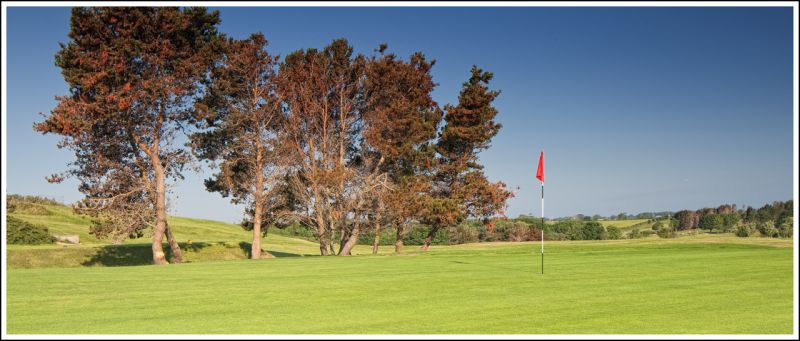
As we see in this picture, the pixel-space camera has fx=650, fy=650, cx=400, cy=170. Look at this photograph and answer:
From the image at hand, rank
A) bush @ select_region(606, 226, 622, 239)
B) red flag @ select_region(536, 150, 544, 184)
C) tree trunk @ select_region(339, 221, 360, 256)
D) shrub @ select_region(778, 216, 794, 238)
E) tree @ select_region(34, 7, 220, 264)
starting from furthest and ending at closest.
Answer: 1. bush @ select_region(606, 226, 622, 239)
2. shrub @ select_region(778, 216, 794, 238)
3. tree trunk @ select_region(339, 221, 360, 256)
4. tree @ select_region(34, 7, 220, 264)
5. red flag @ select_region(536, 150, 544, 184)

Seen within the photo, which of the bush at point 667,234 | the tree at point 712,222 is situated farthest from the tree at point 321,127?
the tree at point 712,222

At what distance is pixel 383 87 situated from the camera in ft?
127

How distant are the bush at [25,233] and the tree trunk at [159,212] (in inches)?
365

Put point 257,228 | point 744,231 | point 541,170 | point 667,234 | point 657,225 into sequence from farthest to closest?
1. point 657,225
2. point 667,234
3. point 744,231
4. point 257,228
5. point 541,170

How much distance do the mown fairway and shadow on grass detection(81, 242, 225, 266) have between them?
17606 millimetres

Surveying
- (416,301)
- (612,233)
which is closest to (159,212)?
(416,301)

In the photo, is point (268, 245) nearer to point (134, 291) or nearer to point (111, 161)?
point (111, 161)

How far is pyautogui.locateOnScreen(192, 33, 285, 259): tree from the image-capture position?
35.3 m

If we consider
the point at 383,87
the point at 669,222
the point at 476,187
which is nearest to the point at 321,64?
the point at 383,87

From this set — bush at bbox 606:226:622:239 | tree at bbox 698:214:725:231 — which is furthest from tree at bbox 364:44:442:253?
tree at bbox 698:214:725:231

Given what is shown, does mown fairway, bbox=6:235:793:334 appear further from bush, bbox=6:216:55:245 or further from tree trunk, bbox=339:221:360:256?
bush, bbox=6:216:55:245

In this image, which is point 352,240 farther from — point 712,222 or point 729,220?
point 729,220

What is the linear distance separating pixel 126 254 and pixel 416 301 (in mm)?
30378

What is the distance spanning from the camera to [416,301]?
1168cm
